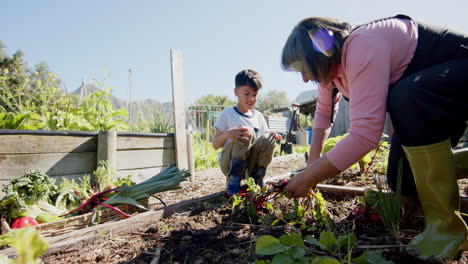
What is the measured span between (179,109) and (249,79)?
4.45 feet

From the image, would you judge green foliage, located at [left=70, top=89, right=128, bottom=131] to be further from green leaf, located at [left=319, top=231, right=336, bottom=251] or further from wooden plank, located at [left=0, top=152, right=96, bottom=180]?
green leaf, located at [left=319, top=231, right=336, bottom=251]

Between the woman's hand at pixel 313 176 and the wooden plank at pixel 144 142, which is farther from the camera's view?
the wooden plank at pixel 144 142

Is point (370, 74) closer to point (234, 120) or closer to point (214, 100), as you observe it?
point (234, 120)

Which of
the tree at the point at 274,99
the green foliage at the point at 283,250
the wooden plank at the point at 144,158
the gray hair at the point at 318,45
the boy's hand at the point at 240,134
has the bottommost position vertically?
the green foliage at the point at 283,250

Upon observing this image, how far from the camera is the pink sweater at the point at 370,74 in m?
1.26

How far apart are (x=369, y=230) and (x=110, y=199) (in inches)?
62.7

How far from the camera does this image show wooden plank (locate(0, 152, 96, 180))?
218cm

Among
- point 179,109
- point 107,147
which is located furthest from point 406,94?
point 179,109

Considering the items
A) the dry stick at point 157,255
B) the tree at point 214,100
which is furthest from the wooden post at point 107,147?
the tree at point 214,100

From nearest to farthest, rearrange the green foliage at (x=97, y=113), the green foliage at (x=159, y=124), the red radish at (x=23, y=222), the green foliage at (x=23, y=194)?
1. the red radish at (x=23, y=222)
2. the green foliage at (x=23, y=194)
3. the green foliage at (x=97, y=113)
4. the green foliage at (x=159, y=124)

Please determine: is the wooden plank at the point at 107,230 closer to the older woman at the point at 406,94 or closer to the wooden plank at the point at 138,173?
the older woman at the point at 406,94

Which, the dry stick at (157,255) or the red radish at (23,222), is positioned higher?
the red radish at (23,222)

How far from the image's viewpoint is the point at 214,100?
29484 millimetres

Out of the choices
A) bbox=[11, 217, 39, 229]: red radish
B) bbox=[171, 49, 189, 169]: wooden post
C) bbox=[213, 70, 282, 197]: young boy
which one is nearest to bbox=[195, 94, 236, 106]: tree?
bbox=[171, 49, 189, 169]: wooden post
